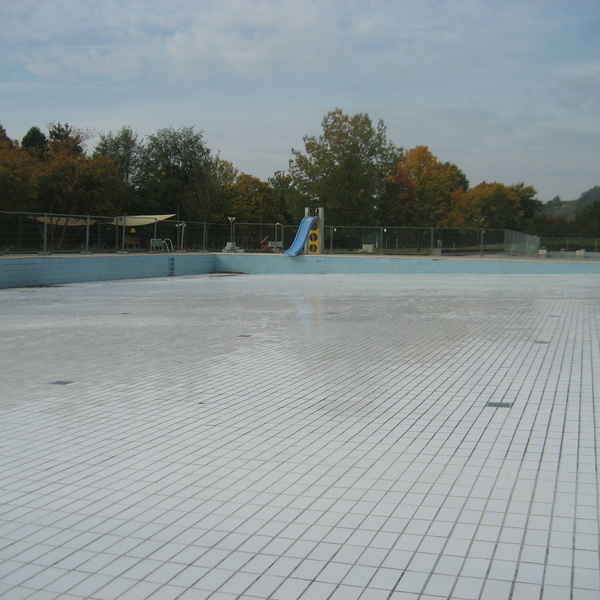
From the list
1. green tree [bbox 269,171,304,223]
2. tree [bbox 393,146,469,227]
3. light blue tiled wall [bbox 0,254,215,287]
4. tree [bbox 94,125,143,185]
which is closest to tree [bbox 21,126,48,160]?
tree [bbox 94,125,143,185]

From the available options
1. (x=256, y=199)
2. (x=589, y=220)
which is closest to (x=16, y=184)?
(x=256, y=199)

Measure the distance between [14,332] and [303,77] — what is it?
21.6 metres

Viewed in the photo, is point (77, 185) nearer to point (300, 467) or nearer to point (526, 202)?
point (300, 467)

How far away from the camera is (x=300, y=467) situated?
3.77 m

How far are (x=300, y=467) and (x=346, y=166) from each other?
156ft

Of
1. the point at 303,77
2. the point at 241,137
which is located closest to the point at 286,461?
the point at 303,77

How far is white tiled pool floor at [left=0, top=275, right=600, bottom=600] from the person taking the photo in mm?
2592

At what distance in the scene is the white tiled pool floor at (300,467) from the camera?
8.50 feet

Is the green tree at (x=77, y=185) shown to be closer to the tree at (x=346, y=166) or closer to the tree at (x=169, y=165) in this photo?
the tree at (x=169, y=165)

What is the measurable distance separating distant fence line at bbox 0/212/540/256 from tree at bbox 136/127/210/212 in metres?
17.3

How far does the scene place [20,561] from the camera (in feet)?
8.84

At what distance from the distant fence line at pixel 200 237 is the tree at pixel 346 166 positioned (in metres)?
16.0

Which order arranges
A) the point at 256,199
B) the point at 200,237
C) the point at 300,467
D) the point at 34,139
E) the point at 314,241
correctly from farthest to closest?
1. the point at 256,199
2. the point at 34,139
3. the point at 314,241
4. the point at 200,237
5. the point at 300,467

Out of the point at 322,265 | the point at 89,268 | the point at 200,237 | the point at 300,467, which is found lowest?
the point at 300,467
